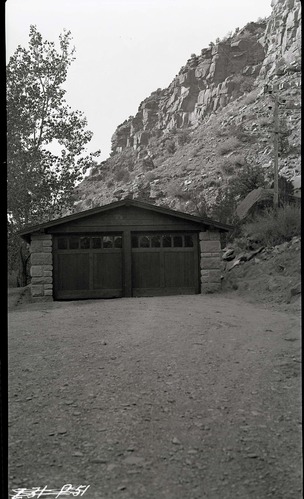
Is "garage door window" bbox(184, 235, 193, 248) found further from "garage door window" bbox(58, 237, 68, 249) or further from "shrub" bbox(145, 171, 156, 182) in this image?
"garage door window" bbox(58, 237, 68, 249)

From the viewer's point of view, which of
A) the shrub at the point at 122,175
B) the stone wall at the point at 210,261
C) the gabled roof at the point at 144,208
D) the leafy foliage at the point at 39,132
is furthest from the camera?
the stone wall at the point at 210,261

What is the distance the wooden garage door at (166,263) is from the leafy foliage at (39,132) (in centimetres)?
391

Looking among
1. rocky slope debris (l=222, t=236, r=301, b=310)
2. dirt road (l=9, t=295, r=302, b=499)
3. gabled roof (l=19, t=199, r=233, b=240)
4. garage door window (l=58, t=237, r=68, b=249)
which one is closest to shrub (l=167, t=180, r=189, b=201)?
gabled roof (l=19, t=199, r=233, b=240)

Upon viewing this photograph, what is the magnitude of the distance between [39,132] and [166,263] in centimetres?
621

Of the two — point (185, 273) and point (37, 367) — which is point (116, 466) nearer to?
point (37, 367)

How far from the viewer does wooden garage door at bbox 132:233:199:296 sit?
11594 mm

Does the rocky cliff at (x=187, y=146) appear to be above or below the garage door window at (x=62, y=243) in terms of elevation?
above

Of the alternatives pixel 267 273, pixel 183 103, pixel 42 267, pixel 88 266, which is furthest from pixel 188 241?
pixel 42 267

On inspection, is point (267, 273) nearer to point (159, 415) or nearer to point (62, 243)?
point (62, 243)

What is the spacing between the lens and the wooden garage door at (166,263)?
11.6m

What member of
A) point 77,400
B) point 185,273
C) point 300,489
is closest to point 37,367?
point 77,400

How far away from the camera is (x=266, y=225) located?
9797 millimetres

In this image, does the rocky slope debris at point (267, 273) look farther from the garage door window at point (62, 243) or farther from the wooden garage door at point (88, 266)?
the garage door window at point (62, 243)

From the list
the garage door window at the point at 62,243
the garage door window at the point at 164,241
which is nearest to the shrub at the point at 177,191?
the garage door window at the point at 164,241
